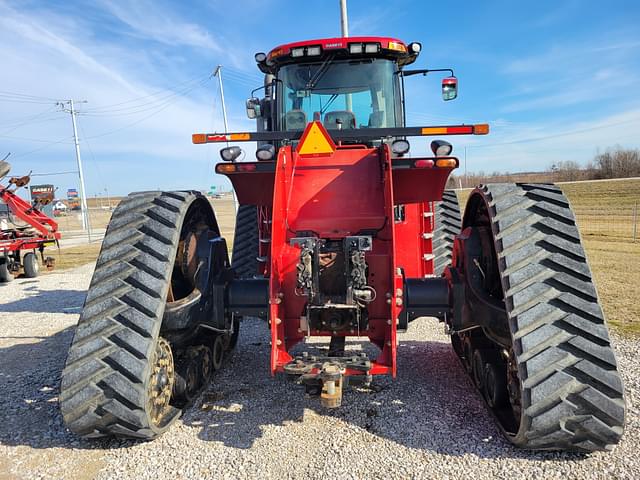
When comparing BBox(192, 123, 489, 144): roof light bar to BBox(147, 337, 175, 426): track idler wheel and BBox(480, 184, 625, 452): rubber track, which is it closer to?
BBox(480, 184, 625, 452): rubber track

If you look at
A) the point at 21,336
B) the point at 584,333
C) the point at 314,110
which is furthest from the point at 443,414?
the point at 21,336

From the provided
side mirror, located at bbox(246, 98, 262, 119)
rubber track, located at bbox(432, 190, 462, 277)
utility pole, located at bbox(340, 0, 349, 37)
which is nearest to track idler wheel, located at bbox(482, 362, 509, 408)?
rubber track, located at bbox(432, 190, 462, 277)

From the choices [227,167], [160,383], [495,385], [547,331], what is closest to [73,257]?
[227,167]

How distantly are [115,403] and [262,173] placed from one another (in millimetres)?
2098

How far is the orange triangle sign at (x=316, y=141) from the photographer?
137 inches

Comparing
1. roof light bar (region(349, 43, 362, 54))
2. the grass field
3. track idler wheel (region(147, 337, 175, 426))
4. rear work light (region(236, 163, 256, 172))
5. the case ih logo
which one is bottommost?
the grass field

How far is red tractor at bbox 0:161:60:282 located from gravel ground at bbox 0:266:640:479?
8307mm

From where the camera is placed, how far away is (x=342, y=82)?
16.0ft

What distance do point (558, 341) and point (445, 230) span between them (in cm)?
405

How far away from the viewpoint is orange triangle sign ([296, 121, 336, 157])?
11.4 feet

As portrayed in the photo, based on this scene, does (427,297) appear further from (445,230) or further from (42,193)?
(42,193)

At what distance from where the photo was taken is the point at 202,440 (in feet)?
10.5

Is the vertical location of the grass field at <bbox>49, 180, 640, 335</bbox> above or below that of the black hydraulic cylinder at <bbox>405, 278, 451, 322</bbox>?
below

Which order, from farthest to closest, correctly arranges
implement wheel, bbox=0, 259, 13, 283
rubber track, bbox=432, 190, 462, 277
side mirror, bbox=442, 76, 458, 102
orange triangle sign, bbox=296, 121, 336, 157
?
implement wheel, bbox=0, 259, 13, 283 → rubber track, bbox=432, 190, 462, 277 → side mirror, bbox=442, 76, 458, 102 → orange triangle sign, bbox=296, 121, 336, 157
